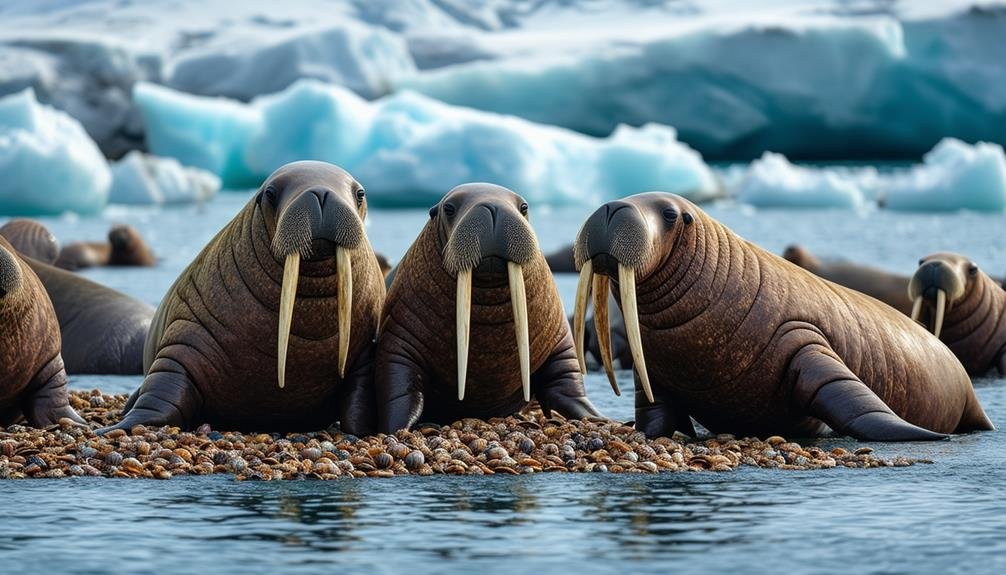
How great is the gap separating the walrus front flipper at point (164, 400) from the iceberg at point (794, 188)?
29.4m

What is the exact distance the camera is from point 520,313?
6.48 meters

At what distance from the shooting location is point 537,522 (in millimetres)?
4793

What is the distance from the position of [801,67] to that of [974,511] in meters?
39.0

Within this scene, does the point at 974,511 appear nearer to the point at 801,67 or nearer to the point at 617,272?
the point at 617,272

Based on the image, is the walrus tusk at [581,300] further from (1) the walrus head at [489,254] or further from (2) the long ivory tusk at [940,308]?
(2) the long ivory tusk at [940,308]

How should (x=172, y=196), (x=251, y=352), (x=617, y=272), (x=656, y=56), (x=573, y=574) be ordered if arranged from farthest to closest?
1. (x=656, y=56)
2. (x=172, y=196)
3. (x=251, y=352)
4. (x=617, y=272)
5. (x=573, y=574)

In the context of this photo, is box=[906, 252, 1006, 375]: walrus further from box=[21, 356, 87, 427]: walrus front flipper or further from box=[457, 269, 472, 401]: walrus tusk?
box=[21, 356, 87, 427]: walrus front flipper

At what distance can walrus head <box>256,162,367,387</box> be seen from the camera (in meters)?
6.36

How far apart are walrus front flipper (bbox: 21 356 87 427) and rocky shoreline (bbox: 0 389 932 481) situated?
0.45 meters

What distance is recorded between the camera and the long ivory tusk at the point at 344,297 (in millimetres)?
6461

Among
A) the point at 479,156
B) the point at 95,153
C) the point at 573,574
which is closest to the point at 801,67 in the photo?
the point at 479,156

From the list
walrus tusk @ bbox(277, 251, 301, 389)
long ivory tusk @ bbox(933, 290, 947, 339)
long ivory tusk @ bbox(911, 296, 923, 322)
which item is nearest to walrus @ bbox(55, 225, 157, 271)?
long ivory tusk @ bbox(911, 296, 923, 322)

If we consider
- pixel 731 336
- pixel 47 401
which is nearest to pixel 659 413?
pixel 731 336

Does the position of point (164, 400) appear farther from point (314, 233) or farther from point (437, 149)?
point (437, 149)
